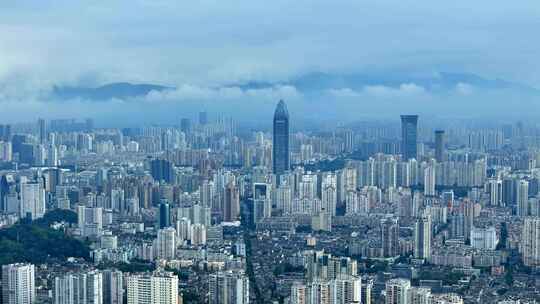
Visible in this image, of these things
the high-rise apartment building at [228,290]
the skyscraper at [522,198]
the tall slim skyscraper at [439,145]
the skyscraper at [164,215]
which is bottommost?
the high-rise apartment building at [228,290]

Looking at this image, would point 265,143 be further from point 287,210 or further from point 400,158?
point 287,210

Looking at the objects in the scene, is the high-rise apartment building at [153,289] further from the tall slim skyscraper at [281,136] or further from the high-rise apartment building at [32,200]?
the tall slim skyscraper at [281,136]

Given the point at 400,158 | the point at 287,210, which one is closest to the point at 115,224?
the point at 287,210

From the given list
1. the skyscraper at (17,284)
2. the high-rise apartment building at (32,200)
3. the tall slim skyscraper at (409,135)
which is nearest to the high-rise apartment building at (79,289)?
the skyscraper at (17,284)

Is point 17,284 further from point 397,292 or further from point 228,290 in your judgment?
point 397,292

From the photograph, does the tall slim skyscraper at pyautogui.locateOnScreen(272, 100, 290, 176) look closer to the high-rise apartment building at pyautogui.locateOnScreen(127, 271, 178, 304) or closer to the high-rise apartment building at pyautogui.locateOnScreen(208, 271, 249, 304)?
the high-rise apartment building at pyautogui.locateOnScreen(208, 271, 249, 304)

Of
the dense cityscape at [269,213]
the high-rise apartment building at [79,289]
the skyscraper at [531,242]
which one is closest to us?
the high-rise apartment building at [79,289]

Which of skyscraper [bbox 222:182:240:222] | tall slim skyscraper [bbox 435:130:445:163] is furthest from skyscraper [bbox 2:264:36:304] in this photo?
tall slim skyscraper [bbox 435:130:445:163]
